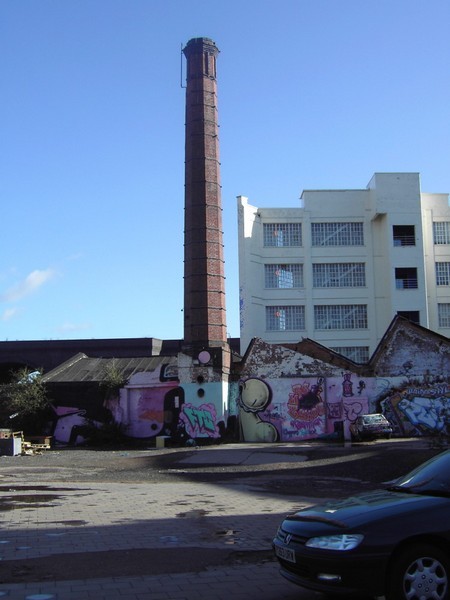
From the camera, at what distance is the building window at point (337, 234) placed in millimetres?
55062

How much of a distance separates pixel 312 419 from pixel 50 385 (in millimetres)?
14702

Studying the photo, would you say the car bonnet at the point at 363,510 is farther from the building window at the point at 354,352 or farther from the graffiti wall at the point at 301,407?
the building window at the point at 354,352

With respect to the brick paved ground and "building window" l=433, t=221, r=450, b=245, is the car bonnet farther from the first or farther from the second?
"building window" l=433, t=221, r=450, b=245

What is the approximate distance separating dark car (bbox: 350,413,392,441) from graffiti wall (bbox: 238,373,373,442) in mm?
2185

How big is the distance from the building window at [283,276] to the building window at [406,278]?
25.8 feet

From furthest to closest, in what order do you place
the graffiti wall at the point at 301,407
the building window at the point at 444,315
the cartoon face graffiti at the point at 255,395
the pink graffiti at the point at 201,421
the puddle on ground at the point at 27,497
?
the building window at the point at 444,315, the cartoon face graffiti at the point at 255,395, the graffiti wall at the point at 301,407, the pink graffiti at the point at 201,421, the puddle on ground at the point at 27,497

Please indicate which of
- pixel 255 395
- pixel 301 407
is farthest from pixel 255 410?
pixel 301 407

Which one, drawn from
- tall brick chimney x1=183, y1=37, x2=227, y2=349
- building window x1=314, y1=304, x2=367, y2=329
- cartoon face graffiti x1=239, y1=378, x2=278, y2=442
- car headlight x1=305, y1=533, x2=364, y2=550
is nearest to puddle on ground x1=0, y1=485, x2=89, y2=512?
car headlight x1=305, y1=533, x2=364, y2=550

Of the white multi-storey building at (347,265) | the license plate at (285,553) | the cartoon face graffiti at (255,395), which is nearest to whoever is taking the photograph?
the license plate at (285,553)

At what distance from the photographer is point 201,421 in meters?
33.1

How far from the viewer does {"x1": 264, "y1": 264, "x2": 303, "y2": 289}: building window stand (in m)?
54.3

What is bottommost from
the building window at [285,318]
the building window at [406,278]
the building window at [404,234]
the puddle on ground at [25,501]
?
the puddle on ground at [25,501]

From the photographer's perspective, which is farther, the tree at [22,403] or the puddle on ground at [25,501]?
the tree at [22,403]

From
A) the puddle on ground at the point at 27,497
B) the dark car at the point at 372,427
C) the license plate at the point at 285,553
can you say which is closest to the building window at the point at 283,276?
the dark car at the point at 372,427
